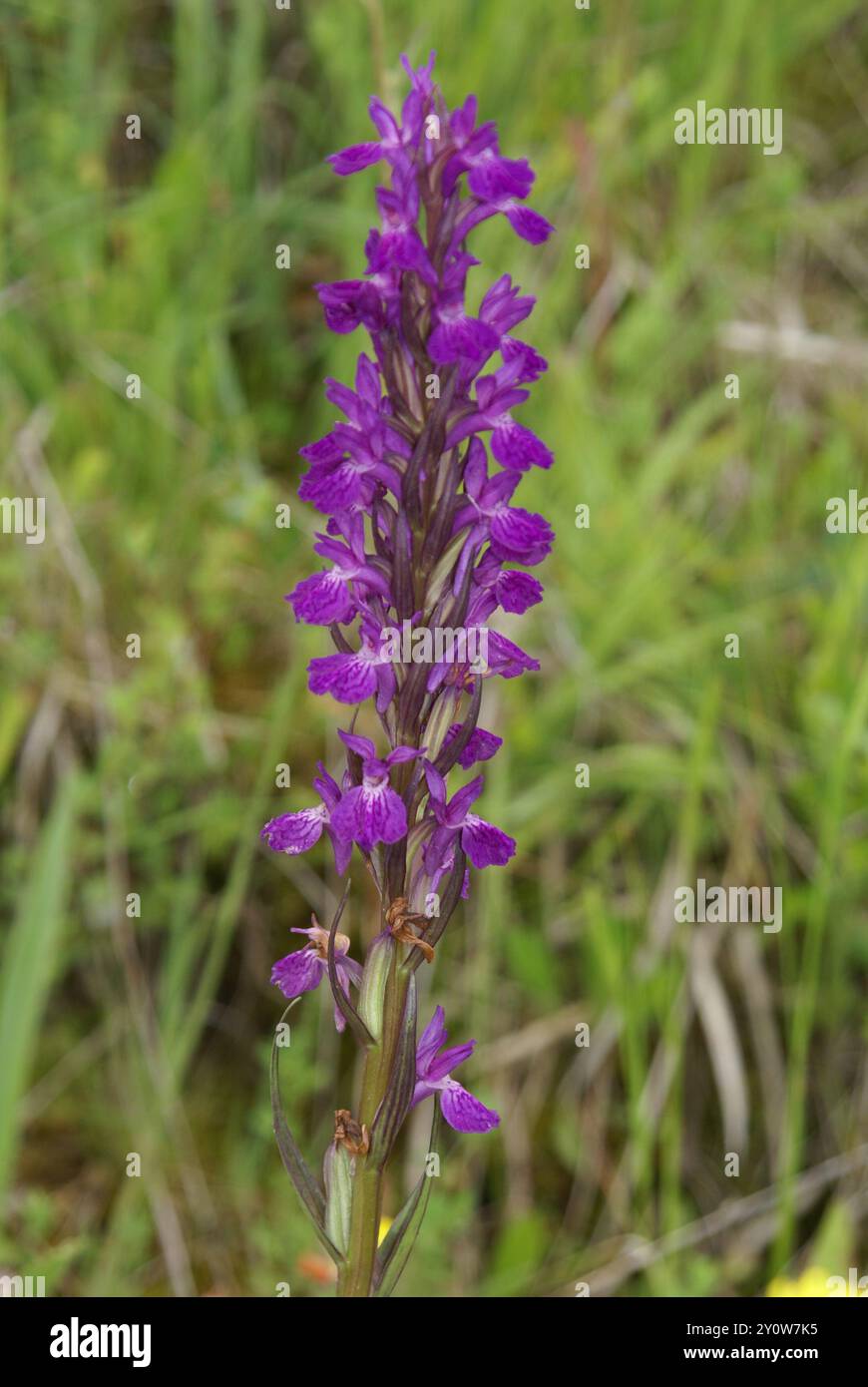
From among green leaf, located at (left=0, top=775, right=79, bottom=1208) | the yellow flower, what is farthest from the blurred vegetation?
the yellow flower

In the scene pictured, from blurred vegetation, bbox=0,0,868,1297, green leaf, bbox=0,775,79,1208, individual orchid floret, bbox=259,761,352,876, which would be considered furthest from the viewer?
blurred vegetation, bbox=0,0,868,1297

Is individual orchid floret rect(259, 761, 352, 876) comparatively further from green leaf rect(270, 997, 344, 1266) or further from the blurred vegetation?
the blurred vegetation

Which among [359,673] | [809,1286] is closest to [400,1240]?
[359,673]

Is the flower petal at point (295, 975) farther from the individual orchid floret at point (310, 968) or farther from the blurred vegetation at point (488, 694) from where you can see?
the blurred vegetation at point (488, 694)

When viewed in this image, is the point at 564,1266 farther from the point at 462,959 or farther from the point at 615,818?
the point at 615,818

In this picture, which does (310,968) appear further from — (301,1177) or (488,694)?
(488,694)
